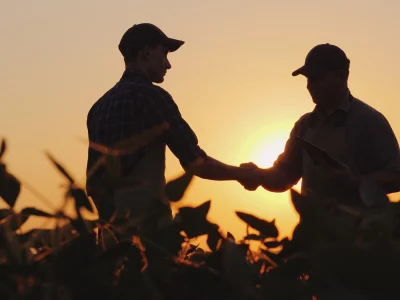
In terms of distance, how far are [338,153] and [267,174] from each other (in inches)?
35.8

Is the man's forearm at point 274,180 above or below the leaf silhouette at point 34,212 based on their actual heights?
above

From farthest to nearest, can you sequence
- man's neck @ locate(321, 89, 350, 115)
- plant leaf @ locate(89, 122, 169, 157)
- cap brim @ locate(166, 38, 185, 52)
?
1. cap brim @ locate(166, 38, 185, 52)
2. man's neck @ locate(321, 89, 350, 115)
3. plant leaf @ locate(89, 122, 169, 157)

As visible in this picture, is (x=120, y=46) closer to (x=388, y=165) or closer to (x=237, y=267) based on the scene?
(x=388, y=165)

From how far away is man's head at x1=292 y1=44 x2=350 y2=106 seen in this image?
6.41 m

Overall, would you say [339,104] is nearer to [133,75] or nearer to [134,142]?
[133,75]

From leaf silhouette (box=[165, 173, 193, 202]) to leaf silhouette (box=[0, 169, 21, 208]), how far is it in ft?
0.92

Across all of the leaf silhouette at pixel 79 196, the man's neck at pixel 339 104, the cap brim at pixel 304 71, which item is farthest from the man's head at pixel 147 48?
the leaf silhouette at pixel 79 196

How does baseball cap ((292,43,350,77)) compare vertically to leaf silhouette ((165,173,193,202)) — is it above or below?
above

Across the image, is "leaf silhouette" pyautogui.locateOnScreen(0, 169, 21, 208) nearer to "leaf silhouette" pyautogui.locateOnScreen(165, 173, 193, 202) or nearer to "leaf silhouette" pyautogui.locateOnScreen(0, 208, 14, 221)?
"leaf silhouette" pyautogui.locateOnScreen(0, 208, 14, 221)

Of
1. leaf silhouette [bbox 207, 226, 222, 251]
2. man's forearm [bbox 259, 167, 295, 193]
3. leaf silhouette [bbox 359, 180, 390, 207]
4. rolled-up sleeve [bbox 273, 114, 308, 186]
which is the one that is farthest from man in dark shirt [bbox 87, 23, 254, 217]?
leaf silhouette [bbox 359, 180, 390, 207]

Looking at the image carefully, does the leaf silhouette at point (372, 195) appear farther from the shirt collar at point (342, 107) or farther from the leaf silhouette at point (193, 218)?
the shirt collar at point (342, 107)

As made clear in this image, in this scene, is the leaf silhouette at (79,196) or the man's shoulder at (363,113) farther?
the man's shoulder at (363,113)

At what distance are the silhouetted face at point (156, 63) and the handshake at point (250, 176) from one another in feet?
3.59

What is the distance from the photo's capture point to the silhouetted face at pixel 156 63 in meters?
6.21
